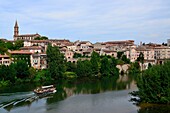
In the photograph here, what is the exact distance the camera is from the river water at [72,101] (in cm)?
1999

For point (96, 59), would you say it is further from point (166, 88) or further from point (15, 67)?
point (166, 88)

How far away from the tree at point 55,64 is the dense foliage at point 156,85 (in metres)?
17.9

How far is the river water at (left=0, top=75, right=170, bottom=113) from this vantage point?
65.6 feet

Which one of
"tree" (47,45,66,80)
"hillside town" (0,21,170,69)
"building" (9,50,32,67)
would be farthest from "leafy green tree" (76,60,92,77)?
"building" (9,50,32,67)

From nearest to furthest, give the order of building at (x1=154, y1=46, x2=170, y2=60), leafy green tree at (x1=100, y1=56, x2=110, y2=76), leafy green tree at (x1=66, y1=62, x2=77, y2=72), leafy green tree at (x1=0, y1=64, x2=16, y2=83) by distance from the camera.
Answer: leafy green tree at (x1=0, y1=64, x2=16, y2=83) < leafy green tree at (x1=66, y1=62, x2=77, y2=72) < leafy green tree at (x1=100, y1=56, x2=110, y2=76) < building at (x1=154, y1=46, x2=170, y2=60)

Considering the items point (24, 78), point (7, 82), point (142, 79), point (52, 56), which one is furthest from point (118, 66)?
point (142, 79)

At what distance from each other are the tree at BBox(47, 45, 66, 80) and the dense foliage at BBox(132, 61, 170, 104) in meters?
17.9

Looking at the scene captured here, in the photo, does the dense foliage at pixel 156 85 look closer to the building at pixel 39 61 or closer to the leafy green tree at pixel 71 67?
the leafy green tree at pixel 71 67

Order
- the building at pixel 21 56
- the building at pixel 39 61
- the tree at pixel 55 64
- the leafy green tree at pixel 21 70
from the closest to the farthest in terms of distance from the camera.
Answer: the leafy green tree at pixel 21 70 → the tree at pixel 55 64 → the building at pixel 21 56 → the building at pixel 39 61

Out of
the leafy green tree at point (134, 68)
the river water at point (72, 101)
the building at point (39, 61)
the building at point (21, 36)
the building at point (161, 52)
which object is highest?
the building at point (21, 36)

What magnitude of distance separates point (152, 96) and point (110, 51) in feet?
115

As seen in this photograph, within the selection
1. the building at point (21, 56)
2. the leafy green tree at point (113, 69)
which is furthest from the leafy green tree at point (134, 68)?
the building at point (21, 56)

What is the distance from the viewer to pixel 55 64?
124ft

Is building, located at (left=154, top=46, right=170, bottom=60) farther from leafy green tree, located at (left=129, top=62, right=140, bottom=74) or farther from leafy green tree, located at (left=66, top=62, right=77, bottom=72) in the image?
leafy green tree, located at (left=66, top=62, right=77, bottom=72)
